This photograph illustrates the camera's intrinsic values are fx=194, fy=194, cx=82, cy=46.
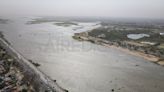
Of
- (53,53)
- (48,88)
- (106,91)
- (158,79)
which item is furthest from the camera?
(53,53)

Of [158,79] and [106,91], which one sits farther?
[158,79]

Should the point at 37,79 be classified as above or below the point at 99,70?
above

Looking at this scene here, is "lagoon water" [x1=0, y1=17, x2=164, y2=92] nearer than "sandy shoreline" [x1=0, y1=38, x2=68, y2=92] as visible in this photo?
No

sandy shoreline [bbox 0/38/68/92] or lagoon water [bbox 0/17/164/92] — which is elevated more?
sandy shoreline [bbox 0/38/68/92]

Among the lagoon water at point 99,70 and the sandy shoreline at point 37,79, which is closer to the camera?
the sandy shoreline at point 37,79

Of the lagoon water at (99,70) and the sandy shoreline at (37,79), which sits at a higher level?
the sandy shoreline at (37,79)

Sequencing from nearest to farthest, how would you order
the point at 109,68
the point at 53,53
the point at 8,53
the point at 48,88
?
the point at 48,88
the point at 109,68
the point at 8,53
the point at 53,53

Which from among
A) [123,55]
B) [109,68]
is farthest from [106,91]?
[123,55]

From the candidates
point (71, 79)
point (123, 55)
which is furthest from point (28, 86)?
point (123, 55)

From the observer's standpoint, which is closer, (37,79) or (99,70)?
(37,79)

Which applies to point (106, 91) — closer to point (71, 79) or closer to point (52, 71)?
point (71, 79)
